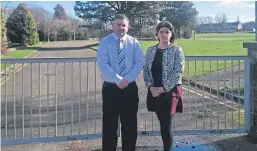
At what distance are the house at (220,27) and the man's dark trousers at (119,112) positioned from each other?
4021 inches

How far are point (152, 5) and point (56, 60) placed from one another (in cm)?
4287

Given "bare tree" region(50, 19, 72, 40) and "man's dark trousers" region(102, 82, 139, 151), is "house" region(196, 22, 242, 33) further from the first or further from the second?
"man's dark trousers" region(102, 82, 139, 151)

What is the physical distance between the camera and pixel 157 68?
4203 millimetres

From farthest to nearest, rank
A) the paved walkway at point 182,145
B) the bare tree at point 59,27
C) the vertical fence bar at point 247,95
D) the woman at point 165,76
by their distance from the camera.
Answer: the bare tree at point 59,27, the vertical fence bar at point 247,95, the paved walkway at point 182,145, the woman at point 165,76

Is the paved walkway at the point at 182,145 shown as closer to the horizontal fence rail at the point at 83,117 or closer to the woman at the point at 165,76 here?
the horizontal fence rail at the point at 83,117

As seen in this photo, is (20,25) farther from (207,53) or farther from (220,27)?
(220,27)

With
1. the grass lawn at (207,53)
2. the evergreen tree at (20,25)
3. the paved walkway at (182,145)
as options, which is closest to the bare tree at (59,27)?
the evergreen tree at (20,25)

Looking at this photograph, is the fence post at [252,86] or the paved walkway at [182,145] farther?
the fence post at [252,86]

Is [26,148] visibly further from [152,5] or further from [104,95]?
[152,5]

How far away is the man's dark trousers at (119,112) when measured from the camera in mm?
4230

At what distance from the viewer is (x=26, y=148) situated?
5078 mm

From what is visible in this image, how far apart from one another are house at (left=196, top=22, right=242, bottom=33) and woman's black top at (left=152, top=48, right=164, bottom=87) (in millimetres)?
102135

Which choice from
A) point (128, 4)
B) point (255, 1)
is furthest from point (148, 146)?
point (128, 4)

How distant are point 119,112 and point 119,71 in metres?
0.51
